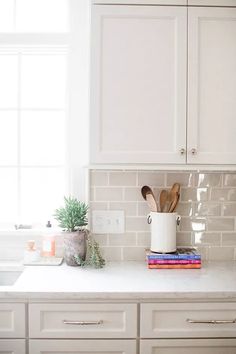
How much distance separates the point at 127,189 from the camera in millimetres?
2342

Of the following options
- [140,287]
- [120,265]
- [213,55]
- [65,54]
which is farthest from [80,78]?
[140,287]

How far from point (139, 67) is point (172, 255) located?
0.99m

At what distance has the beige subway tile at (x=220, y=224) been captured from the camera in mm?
2367

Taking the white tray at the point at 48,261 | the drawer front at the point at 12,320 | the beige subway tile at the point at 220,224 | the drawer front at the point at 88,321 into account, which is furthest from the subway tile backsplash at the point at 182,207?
the drawer front at the point at 12,320

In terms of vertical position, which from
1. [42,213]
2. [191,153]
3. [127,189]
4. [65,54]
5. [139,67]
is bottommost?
[42,213]

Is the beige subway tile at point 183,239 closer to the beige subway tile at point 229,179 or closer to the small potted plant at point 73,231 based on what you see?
the beige subway tile at point 229,179

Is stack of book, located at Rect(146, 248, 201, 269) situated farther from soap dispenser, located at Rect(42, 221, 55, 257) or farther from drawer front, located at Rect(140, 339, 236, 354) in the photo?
soap dispenser, located at Rect(42, 221, 55, 257)

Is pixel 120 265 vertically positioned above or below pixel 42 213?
below

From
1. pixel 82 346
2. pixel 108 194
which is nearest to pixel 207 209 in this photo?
pixel 108 194

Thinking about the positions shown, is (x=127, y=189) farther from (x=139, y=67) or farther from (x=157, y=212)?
(x=139, y=67)

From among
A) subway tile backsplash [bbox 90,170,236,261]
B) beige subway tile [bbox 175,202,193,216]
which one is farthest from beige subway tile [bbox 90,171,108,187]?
beige subway tile [bbox 175,202,193,216]

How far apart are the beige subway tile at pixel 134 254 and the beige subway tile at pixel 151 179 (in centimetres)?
37

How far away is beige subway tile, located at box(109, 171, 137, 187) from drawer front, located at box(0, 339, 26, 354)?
3.19 ft

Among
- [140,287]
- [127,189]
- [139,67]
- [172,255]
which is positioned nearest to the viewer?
[140,287]
